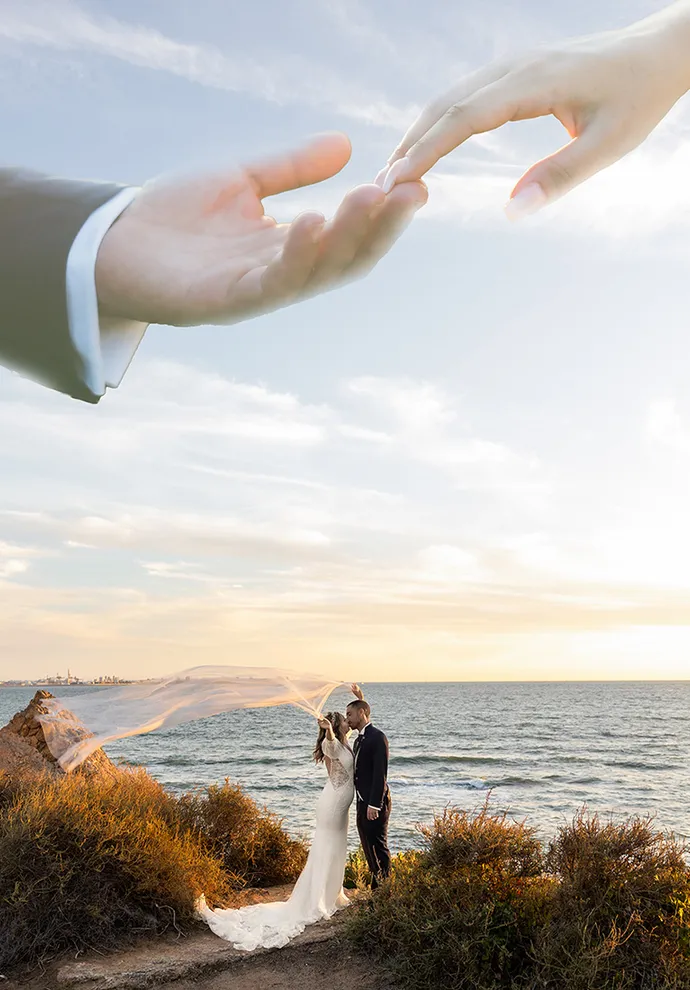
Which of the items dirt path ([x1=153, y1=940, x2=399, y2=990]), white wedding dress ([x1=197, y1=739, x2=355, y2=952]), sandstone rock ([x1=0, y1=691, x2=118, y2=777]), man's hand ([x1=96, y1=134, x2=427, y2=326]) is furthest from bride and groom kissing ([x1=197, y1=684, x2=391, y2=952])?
man's hand ([x1=96, y1=134, x2=427, y2=326])

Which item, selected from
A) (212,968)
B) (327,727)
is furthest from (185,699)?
(212,968)

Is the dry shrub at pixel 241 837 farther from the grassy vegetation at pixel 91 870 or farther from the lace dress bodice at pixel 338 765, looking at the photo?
the lace dress bodice at pixel 338 765

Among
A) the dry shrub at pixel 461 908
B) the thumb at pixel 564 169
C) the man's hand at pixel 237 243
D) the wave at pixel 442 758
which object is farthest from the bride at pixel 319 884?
the wave at pixel 442 758

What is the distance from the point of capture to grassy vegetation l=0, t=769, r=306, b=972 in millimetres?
8102

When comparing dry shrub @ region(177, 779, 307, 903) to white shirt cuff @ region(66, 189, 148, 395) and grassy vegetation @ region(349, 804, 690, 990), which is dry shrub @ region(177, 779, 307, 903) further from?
white shirt cuff @ region(66, 189, 148, 395)

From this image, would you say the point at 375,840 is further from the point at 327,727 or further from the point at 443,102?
the point at 443,102

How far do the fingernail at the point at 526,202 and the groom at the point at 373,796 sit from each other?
27.9 feet

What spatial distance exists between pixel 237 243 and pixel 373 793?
8877 mm

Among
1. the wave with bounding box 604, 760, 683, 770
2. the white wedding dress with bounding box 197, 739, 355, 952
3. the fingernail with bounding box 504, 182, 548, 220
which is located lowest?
the wave with bounding box 604, 760, 683, 770

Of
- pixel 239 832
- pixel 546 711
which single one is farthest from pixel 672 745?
pixel 239 832

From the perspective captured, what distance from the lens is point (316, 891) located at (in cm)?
929

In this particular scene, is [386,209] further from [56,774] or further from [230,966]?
[56,774]

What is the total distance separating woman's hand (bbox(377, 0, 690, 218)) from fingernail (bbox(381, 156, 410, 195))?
8 cm

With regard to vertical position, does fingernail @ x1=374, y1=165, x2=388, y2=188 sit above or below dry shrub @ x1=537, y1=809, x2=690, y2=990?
above
